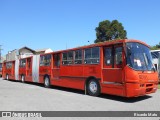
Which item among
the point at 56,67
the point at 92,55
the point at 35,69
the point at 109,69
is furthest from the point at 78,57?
the point at 35,69

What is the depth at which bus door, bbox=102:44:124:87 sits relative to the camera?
1081 cm

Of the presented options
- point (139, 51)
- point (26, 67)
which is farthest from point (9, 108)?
point (26, 67)

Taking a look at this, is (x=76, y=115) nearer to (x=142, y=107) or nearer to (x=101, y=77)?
(x=142, y=107)

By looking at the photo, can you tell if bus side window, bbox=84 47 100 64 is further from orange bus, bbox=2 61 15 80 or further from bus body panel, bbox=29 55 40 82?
orange bus, bbox=2 61 15 80

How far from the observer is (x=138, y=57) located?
1085cm

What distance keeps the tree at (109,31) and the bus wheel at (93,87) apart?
193 ft

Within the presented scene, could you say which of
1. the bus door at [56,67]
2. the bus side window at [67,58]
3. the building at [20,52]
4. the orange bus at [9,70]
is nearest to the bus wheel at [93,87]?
the bus side window at [67,58]

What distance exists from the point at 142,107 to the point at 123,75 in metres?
1.74

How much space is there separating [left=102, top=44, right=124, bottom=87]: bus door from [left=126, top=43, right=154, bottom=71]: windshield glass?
1.22ft

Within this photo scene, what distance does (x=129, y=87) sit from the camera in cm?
1027

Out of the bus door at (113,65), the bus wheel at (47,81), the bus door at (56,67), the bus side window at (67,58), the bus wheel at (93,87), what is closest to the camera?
the bus door at (113,65)

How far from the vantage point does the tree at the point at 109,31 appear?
71188mm

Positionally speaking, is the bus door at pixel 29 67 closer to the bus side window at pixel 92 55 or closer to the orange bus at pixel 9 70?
the orange bus at pixel 9 70

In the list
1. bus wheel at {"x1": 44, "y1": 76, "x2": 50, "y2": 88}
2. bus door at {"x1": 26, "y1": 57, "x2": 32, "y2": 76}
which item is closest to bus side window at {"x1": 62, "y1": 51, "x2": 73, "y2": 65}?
bus wheel at {"x1": 44, "y1": 76, "x2": 50, "y2": 88}
